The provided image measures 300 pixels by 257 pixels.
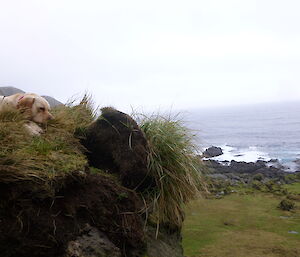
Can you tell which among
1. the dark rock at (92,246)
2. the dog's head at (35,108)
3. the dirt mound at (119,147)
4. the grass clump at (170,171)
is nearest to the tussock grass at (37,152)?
the dog's head at (35,108)

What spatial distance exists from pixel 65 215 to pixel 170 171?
153cm

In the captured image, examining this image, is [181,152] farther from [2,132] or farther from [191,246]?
[191,246]

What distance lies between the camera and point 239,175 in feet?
116

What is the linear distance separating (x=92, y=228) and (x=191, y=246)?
1033cm

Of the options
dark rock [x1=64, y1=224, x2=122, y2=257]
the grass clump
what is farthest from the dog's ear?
dark rock [x1=64, y1=224, x2=122, y2=257]

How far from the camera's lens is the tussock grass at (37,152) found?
2.49 m

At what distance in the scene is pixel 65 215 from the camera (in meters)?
2.68

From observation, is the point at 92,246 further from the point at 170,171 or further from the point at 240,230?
the point at 240,230

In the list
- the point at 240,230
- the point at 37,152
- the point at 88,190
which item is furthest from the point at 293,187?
the point at 37,152

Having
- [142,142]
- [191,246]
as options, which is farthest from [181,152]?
[191,246]

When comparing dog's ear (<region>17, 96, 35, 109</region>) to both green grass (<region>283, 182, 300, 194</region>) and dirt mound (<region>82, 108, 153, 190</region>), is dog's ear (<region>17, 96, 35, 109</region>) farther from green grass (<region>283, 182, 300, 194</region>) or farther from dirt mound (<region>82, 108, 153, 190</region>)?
green grass (<region>283, 182, 300, 194</region>)

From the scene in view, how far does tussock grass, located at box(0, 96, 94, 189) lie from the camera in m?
2.49

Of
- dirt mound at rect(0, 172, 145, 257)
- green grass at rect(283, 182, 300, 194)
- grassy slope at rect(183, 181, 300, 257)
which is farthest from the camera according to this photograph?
green grass at rect(283, 182, 300, 194)

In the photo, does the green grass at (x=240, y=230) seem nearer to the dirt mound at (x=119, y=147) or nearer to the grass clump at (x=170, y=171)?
the grass clump at (x=170, y=171)
